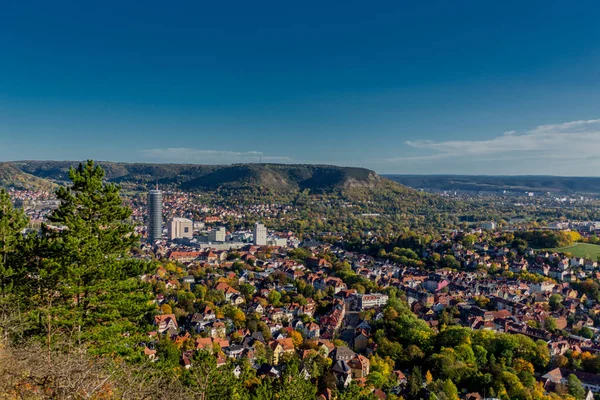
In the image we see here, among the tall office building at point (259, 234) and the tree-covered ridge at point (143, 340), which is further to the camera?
the tall office building at point (259, 234)

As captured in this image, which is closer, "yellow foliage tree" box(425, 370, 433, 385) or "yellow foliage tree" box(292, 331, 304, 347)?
"yellow foliage tree" box(425, 370, 433, 385)

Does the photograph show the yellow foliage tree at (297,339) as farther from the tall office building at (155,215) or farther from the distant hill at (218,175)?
the distant hill at (218,175)

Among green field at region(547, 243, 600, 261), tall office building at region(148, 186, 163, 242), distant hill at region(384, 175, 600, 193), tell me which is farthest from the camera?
distant hill at region(384, 175, 600, 193)

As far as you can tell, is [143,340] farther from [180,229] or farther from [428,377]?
[180,229]

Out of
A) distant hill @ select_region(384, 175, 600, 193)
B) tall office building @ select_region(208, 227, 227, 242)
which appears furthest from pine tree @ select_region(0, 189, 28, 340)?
distant hill @ select_region(384, 175, 600, 193)

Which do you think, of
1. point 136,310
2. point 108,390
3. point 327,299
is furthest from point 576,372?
point 108,390

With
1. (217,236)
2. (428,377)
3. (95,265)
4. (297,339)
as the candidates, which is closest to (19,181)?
(217,236)

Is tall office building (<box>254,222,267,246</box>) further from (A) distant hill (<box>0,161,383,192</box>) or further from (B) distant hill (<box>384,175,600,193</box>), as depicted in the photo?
(B) distant hill (<box>384,175,600,193</box>)

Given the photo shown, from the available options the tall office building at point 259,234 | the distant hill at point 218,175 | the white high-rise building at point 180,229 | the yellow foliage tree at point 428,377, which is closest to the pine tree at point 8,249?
the yellow foliage tree at point 428,377
